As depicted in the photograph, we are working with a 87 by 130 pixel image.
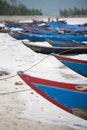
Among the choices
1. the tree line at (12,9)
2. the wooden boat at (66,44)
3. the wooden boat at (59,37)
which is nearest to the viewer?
the wooden boat at (66,44)

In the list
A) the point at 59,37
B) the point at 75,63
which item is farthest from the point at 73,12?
the point at 75,63

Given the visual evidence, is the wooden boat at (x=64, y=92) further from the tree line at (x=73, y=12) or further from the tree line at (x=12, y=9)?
the tree line at (x=73, y=12)

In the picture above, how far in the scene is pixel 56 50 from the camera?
14938 millimetres

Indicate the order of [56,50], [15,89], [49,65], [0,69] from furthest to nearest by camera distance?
[56,50]
[49,65]
[0,69]
[15,89]

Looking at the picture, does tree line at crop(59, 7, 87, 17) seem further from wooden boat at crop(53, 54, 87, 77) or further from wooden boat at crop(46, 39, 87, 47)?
wooden boat at crop(53, 54, 87, 77)

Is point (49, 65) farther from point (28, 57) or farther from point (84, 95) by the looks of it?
point (84, 95)

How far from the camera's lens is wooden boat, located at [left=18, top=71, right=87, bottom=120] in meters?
6.16

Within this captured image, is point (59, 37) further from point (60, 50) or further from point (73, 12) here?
point (73, 12)

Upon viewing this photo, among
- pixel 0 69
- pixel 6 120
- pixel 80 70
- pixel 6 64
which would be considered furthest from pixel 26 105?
pixel 6 64

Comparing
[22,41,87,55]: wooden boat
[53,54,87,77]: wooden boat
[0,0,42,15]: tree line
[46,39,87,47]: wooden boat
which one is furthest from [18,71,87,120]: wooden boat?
[0,0,42,15]: tree line

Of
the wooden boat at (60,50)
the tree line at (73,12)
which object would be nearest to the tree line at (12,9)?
the tree line at (73,12)

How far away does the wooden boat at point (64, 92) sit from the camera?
616 centimetres

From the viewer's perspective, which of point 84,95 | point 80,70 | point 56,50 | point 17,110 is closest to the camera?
point 84,95

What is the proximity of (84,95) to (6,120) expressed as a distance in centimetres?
177
